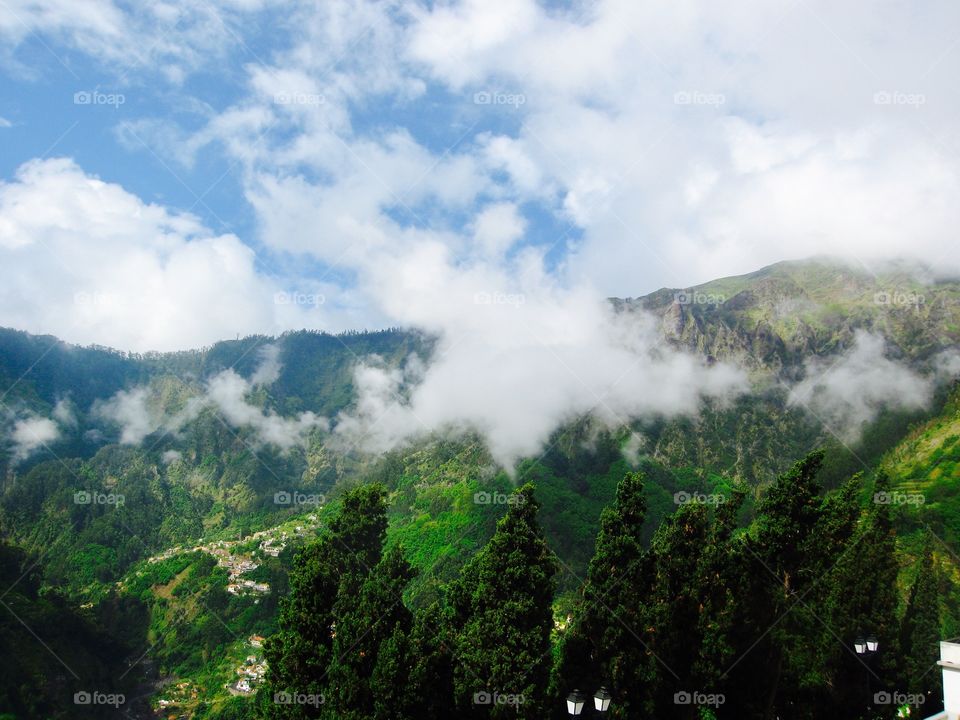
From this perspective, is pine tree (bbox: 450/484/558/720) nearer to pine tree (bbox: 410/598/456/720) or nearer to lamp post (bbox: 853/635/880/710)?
pine tree (bbox: 410/598/456/720)

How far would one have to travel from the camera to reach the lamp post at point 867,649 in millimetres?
25562

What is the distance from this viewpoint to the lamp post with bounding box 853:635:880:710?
2556 cm

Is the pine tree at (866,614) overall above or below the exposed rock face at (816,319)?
below

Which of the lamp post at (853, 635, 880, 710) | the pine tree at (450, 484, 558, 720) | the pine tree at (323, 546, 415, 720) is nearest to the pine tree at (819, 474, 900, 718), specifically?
the lamp post at (853, 635, 880, 710)

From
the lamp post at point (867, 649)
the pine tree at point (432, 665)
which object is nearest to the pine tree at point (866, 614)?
the lamp post at point (867, 649)

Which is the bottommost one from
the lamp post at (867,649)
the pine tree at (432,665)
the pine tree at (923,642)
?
the pine tree at (923,642)

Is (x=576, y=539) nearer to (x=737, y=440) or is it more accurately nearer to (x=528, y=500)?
(x=737, y=440)

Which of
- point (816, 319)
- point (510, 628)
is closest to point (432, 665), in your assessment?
point (510, 628)

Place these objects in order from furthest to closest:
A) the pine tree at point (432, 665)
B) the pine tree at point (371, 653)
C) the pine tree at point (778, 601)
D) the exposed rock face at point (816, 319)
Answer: the exposed rock face at point (816, 319)
the pine tree at point (778, 601)
the pine tree at point (432, 665)
the pine tree at point (371, 653)

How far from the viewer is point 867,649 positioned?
25.9 m

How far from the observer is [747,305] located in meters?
192

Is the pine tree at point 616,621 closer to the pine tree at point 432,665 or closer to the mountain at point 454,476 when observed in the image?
the pine tree at point 432,665

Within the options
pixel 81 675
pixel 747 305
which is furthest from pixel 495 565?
pixel 747 305

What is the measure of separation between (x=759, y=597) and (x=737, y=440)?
142 meters
